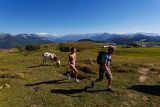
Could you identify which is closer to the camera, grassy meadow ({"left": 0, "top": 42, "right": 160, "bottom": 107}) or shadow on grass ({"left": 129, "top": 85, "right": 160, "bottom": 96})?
grassy meadow ({"left": 0, "top": 42, "right": 160, "bottom": 107})

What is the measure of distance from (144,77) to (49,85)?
9.75 meters

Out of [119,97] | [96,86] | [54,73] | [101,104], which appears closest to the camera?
[101,104]

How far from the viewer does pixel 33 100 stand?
18172 millimetres

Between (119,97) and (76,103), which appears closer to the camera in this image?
(76,103)

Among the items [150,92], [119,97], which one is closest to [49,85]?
[119,97]

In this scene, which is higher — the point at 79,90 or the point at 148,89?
the point at 79,90

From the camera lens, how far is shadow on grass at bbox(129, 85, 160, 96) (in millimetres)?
20578

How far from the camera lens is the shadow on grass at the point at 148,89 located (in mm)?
20578

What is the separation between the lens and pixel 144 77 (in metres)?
26.1

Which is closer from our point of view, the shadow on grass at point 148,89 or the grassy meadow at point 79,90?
the grassy meadow at point 79,90

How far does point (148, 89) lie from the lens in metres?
21.4

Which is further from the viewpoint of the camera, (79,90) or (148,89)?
(148,89)

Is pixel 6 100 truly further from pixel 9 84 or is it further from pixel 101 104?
pixel 101 104

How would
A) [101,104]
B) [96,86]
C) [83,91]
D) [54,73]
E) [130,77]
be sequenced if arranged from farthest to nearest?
[54,73] → [130,77] → [96,86] → [83,91] → [101,104]
